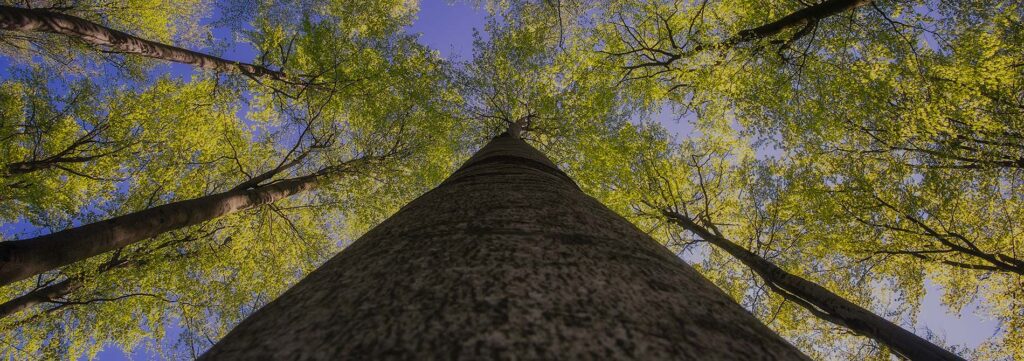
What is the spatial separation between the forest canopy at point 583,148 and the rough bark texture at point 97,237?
0.34 ft

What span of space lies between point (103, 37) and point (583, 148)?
11.9 m

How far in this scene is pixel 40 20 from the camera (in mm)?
7246

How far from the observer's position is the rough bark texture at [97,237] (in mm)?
4070

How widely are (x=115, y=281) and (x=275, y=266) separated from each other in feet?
12.3

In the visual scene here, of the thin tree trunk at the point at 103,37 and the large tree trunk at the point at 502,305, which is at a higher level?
the thin tree trunk at the point at 103,37

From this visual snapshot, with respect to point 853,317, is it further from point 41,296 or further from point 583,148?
point 41,296

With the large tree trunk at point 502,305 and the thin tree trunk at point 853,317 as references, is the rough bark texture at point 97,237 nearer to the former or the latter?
the large tree trunk at point 502,305

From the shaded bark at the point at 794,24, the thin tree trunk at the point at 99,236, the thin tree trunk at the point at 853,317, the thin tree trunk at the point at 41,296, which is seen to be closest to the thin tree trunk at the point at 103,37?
the thin tree trunk at the point at 99,236

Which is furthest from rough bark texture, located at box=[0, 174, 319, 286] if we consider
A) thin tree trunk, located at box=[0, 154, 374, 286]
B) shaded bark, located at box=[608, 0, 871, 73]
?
shaded bark, located at box=[608, 0, 871, 73]

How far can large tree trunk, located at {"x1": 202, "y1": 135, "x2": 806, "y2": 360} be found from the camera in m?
0.86

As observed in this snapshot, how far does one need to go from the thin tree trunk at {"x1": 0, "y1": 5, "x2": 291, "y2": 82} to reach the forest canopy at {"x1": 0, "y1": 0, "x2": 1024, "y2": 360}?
1.8 inches

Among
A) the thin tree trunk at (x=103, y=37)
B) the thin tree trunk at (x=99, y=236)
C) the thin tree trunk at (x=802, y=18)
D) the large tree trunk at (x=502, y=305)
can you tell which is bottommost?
the large tree trunk at (x=502, y=305)

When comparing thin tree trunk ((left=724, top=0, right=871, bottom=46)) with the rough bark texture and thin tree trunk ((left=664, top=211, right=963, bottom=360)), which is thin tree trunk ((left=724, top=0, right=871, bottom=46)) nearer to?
thin tree trunk ((left=664, top=211, right=963, bottom=360))

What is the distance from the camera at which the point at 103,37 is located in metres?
8.44
